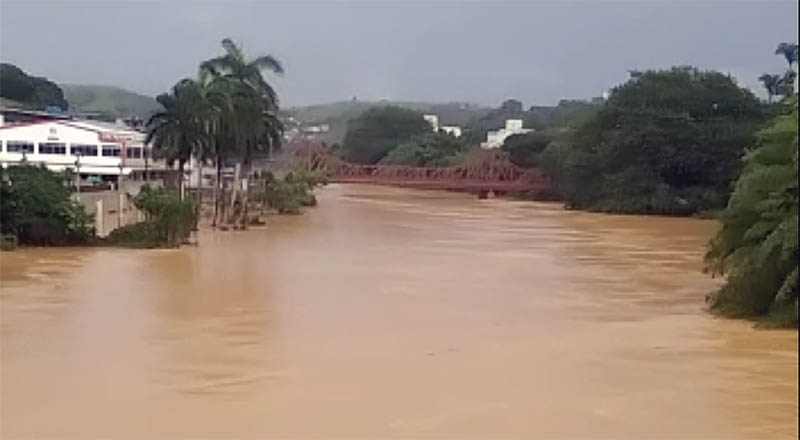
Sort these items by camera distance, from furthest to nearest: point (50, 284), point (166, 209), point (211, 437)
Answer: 1. point (166, 209)
2. point (50, 284)
3. point (211, 437)

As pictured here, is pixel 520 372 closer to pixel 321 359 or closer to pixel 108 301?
pixel 321 359

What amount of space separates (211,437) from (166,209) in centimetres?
2209

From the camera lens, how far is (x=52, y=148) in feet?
194

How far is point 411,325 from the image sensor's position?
1716 cm

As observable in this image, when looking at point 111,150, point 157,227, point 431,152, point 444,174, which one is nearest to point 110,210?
point 157,227

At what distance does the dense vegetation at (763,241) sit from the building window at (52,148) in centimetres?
4645

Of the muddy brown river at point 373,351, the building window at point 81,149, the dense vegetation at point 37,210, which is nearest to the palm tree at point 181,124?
the dense vegetation at point 37,210

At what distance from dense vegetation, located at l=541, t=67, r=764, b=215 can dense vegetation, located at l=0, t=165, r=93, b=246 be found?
33916mm

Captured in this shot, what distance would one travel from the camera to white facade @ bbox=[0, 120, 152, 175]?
5872cm

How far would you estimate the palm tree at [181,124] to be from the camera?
131ft

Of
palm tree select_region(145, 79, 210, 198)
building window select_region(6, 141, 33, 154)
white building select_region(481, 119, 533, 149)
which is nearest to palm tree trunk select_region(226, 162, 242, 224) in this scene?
Answer: palm tree select_region(145, 79, 210, 198)

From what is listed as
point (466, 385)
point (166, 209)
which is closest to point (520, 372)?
point (466, 385)

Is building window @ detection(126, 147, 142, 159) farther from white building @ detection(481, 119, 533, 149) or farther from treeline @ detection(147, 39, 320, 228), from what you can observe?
white building @ detection(481, 119, 533, 149)

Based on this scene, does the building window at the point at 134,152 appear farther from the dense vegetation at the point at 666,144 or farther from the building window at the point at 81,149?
the dense vegetation at the point at 666,144
